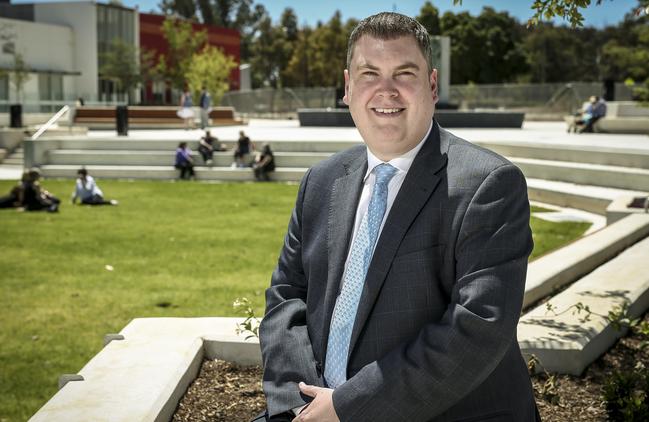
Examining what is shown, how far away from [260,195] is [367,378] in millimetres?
14286

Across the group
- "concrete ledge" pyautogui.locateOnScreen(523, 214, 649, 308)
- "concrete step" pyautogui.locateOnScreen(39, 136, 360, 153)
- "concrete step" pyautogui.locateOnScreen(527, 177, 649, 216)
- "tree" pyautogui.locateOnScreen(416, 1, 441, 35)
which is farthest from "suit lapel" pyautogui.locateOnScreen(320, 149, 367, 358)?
"tree" pyautogui.locateOnScreen(416, 1, 441, 35)

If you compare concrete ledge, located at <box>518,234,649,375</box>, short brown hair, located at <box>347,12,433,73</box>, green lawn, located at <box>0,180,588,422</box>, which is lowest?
green lawn, located at <box>0,180,588,422</box>

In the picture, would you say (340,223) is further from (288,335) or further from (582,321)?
(582,321)

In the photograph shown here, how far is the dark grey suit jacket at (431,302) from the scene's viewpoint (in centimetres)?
208

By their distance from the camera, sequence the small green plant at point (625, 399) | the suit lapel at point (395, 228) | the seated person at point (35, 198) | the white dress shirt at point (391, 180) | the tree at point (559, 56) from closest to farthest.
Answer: the suit lapel at point (395, 228)
the white dress shirt at point (391, 180)
the small green plant at point (625, 399)
the seated person at point (35, 198)
the tree at point (559, 56)

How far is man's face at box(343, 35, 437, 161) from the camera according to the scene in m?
2.27

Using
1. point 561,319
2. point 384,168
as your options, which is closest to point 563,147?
point 561,319

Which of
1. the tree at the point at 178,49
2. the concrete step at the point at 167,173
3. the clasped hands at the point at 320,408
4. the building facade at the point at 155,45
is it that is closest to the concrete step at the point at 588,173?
the concrete step at the point at 167,173

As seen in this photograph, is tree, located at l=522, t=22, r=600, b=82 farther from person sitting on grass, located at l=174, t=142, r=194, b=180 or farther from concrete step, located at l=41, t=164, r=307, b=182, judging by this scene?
person sitting on grass, located at l=174, t=142, r=194, b=180

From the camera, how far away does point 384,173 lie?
2383 mm

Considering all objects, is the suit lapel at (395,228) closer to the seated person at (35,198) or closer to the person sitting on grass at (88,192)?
the seated person at (35,198)

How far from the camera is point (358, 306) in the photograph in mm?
2268

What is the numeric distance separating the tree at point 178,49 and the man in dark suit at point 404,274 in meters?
50.2

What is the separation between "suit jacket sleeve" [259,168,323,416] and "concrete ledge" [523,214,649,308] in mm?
2890
